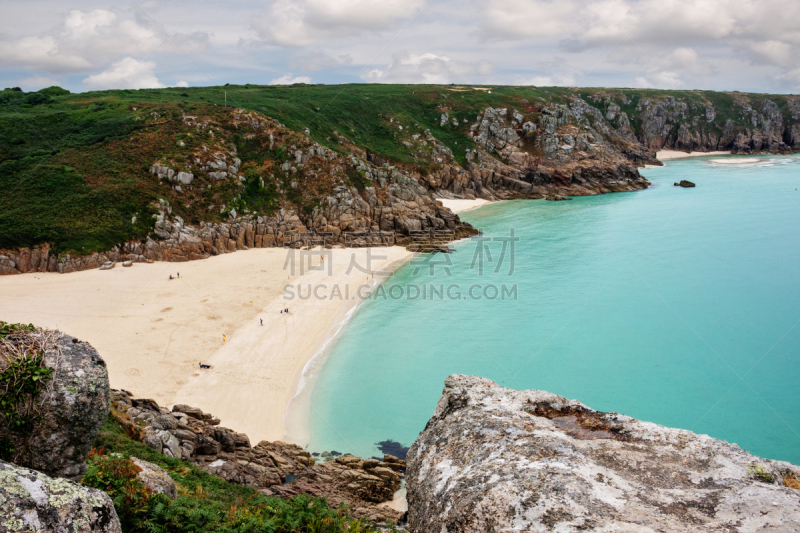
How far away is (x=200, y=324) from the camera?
2894 centimetres

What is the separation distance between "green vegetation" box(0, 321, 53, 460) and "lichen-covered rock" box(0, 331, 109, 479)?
73 mm

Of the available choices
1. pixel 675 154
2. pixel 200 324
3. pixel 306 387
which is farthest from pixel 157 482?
pixel 675 154

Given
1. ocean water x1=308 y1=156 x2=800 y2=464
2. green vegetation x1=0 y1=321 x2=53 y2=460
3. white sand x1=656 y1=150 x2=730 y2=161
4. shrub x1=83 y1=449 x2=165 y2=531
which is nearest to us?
green vegetation x1=0 y1=321 x2=53 y2=460

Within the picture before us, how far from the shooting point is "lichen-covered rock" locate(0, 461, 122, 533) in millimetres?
4535

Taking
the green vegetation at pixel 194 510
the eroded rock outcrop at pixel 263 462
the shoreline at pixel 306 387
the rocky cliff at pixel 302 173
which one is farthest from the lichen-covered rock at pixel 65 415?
the rocky cliff at pixel 302 173

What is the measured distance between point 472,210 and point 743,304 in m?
40.7

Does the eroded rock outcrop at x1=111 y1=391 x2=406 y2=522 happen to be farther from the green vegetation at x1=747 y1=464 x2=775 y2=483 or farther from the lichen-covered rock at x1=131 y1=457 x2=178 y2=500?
the green vegetation at x1=747 y1=464 x2=775 y2=483

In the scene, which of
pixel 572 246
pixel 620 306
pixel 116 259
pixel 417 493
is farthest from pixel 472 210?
pixel 417 493

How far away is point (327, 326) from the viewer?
3103 centimetres

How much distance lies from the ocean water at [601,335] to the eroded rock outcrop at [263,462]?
2.09 m

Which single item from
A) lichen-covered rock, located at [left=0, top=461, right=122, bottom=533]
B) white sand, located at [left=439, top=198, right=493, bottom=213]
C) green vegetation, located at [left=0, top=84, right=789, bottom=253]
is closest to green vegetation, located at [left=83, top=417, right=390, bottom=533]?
lichen-covered rock, located at [left=0, top=461, right=122, bottom=533]

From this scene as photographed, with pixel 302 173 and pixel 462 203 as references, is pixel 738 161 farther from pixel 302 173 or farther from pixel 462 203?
pixel 302 173

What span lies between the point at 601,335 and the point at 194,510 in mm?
28945

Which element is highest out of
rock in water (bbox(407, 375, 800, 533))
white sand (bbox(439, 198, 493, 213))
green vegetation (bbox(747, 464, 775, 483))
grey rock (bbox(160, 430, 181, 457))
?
white sand (bbox(439, 198, 493, 213))
